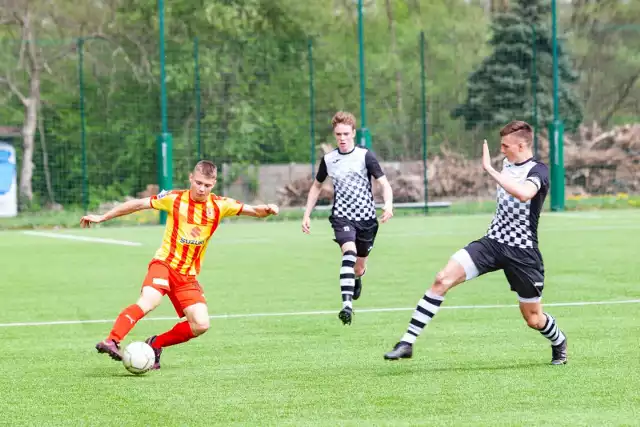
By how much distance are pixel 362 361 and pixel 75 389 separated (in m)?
2.04

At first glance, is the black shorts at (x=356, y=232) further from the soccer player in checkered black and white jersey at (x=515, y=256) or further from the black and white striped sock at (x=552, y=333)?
the black and white striped sock at (x=552, y=333)

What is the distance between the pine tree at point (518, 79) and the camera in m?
37.2

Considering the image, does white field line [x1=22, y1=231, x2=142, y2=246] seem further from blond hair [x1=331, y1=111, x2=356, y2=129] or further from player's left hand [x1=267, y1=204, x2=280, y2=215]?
player's left hand [x1=267, y1=204, x2=280, y2=215]

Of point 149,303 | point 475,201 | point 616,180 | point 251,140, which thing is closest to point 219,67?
point 251,140

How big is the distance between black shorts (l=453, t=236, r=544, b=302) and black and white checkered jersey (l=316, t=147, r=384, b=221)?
148 inches

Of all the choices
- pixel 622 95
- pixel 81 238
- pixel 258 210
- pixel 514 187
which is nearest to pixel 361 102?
pixel 81 238

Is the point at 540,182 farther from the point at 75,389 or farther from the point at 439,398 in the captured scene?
the point at 75,389

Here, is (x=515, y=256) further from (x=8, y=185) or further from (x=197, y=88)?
(x=8, y=185)

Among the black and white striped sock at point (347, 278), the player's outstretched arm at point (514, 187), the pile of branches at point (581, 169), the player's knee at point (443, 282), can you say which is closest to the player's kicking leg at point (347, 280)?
the black and white striped sock at point (347, 278)

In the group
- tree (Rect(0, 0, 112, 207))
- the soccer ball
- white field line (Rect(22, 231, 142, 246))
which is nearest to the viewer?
the soccer ball

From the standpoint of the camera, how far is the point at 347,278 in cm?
1173

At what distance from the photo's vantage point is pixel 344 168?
41.0 ft

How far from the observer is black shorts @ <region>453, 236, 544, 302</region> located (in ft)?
28.5

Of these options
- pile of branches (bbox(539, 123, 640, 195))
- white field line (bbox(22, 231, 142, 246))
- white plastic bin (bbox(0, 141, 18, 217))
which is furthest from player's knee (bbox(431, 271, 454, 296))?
pile of branches (bbox(539, 123, 640, 195))
